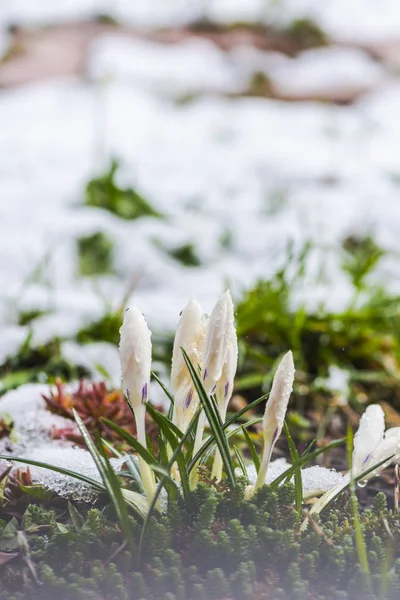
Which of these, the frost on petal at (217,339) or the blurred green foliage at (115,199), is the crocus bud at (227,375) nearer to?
the frost on petal at (217,339)

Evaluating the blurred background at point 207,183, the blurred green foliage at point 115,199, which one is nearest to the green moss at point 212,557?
the blurred background at point 207,183

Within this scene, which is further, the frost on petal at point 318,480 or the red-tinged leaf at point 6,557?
the frost on petal at point 318,480

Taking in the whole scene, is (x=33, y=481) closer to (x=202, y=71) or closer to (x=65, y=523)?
(x=65, y=523)

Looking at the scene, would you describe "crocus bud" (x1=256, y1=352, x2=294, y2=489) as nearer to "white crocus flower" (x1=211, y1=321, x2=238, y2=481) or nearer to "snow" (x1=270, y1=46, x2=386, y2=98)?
"white crocus flower" (x1=211, y1=321, x2=238, y2=481)

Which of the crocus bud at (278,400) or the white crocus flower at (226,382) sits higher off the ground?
the white crocus flower at (226,382)

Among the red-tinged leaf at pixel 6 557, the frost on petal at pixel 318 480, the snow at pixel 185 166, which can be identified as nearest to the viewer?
the red-tinged leaf at pixel 6 557
